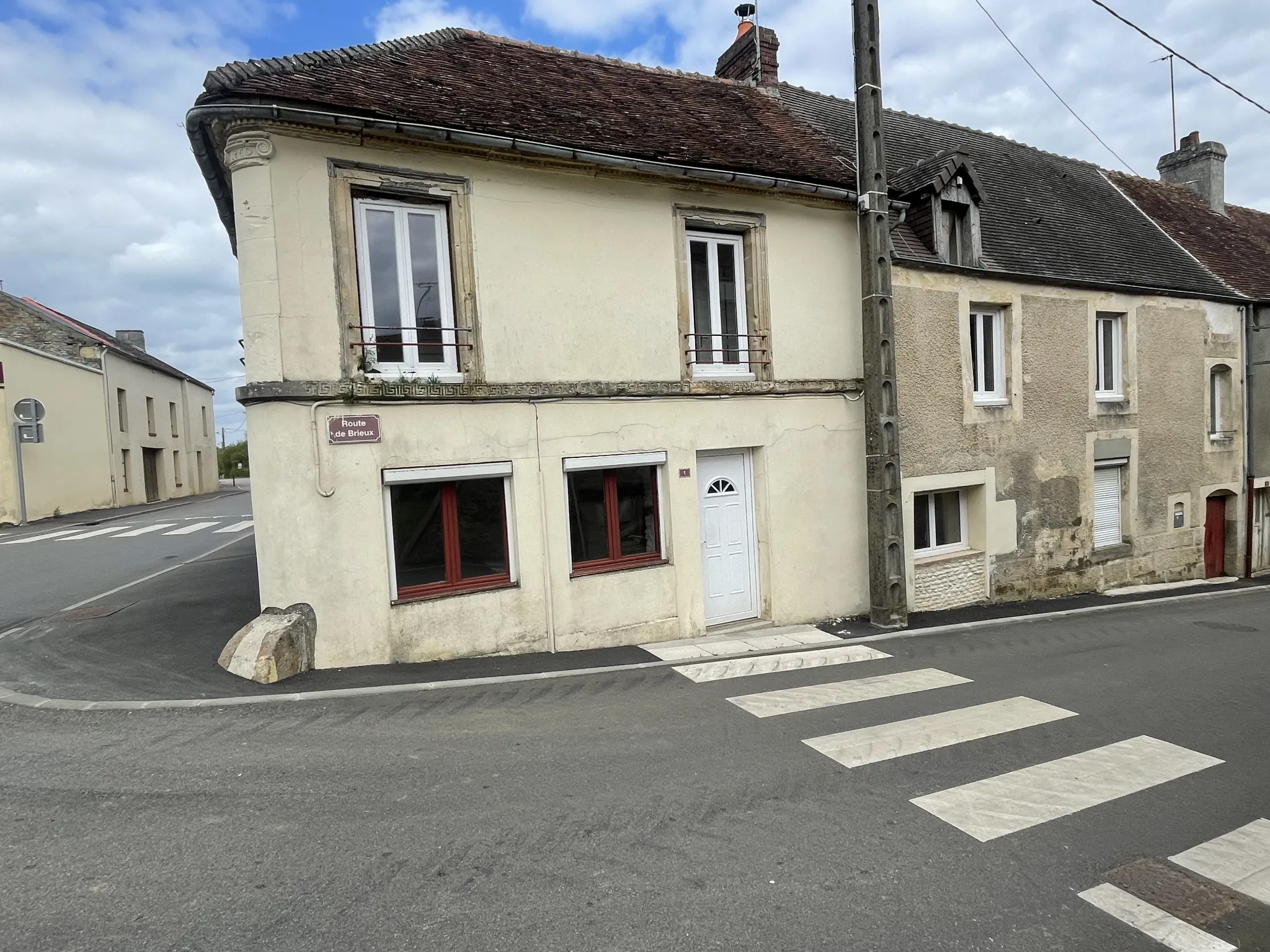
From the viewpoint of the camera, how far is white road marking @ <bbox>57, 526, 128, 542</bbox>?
17.4 metres

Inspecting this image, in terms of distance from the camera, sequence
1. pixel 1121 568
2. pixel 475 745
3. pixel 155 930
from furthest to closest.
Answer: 1. pixel 1121 568
2. pixel 475 745
3. pixel 155 930

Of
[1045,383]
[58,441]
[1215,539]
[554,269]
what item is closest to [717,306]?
[554,269]

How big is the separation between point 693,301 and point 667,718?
5.13 m

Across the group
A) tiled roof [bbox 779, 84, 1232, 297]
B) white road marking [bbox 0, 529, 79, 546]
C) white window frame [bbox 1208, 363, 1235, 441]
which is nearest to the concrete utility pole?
tiled roof [bbox 779, 84, 1232, 297]

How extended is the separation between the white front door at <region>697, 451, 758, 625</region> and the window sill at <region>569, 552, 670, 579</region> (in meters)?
0.62

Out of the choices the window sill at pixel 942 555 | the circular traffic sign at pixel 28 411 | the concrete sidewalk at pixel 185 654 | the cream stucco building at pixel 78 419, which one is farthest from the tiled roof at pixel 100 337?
the window sill at pixel 942 555

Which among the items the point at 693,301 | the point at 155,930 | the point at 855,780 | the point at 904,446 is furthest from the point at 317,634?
the point at 904,446

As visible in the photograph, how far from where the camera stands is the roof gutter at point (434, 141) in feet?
20.9

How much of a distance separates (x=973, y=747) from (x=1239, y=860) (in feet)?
5.01

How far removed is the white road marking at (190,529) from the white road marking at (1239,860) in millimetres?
19982

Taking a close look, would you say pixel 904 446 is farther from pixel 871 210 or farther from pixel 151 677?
pixel 151 677

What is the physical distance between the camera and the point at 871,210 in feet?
29.0

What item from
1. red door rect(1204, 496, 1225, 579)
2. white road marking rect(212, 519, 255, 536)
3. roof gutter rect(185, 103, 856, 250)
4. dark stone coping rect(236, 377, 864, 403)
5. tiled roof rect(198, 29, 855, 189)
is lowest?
red door rect(1204, 496, 1225, 579)

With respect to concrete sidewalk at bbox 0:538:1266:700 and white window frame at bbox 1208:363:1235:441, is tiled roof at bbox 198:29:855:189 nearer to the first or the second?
concrete sidewalk at bbox 0:538:1266:700
